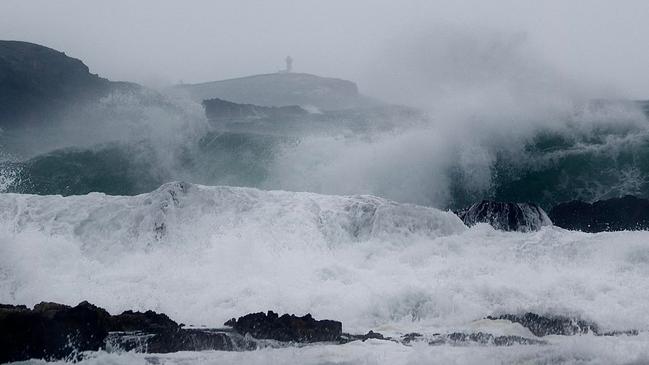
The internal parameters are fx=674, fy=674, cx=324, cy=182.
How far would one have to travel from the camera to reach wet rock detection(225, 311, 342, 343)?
940cm

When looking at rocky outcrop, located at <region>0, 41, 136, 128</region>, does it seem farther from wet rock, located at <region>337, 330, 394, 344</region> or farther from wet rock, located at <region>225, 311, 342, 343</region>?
wet rock, located at <region>337, 330, 394, 344</region>

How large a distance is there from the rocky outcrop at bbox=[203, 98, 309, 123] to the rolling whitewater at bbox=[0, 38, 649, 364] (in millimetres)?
8680

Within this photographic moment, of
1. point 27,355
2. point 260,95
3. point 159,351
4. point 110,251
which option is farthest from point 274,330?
point 260,95

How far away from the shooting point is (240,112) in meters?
39.5

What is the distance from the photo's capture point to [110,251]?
48.0 ft

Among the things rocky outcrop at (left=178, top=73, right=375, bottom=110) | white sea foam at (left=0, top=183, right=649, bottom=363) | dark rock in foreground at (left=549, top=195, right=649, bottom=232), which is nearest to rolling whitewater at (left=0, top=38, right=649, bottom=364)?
white sea foam at (left=0, top=183, right=649, bottom=363)

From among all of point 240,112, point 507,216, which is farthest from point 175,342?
point 240,112

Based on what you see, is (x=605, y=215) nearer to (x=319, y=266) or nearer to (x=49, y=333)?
(x=319, y=266)

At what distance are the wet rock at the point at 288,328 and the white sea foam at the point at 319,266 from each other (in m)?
0.57

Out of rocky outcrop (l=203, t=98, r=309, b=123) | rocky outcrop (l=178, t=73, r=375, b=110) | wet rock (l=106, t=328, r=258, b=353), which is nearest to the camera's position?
wet rock (l=106, t=328, r=258, b=353)

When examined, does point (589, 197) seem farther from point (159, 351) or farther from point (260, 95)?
point (260, 95)

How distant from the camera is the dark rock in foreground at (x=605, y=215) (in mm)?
17562

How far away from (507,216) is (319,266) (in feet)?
18.6

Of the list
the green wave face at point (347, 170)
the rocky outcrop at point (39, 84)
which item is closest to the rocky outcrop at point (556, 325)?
the green wave face at point (347, 170)
